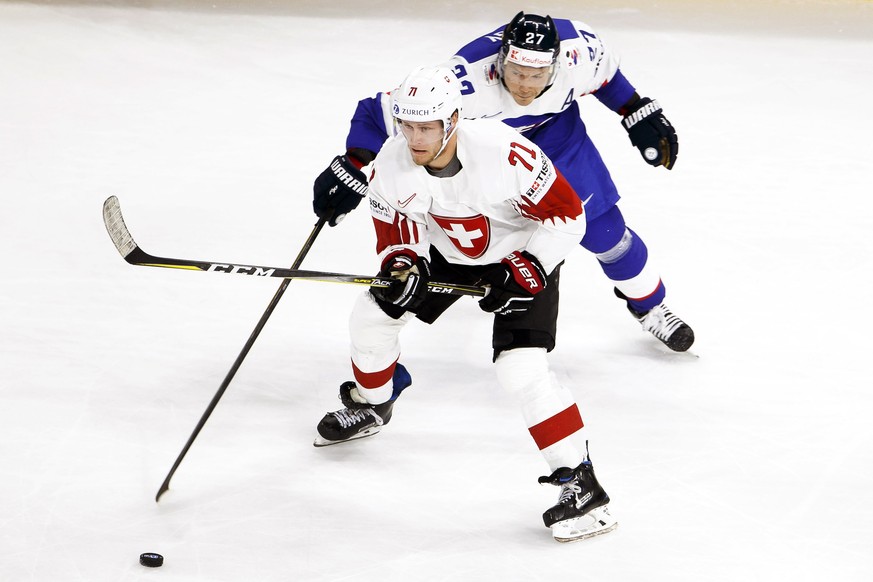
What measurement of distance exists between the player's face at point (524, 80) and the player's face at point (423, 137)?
61 cm

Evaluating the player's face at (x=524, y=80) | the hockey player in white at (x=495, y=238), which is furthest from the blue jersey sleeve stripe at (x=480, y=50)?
the hockey player in white at (x=495, y=238)

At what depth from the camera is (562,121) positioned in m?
3.20

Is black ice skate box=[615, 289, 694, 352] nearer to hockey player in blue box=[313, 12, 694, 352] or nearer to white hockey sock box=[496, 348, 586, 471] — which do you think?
hockey player in blue box=[313, 12, 694, 352]

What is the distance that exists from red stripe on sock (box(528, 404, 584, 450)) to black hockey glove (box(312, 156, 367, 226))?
808 mm

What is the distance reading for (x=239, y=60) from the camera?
564cm

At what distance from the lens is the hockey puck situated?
2.37 metres

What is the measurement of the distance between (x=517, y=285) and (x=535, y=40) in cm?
71

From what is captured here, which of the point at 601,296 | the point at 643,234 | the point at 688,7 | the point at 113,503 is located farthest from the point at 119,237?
the point at 688,7

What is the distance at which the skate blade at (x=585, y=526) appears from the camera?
252 cm

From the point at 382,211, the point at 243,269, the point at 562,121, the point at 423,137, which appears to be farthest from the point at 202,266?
the point at 562,121

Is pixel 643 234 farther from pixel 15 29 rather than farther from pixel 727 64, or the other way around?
pixel 15 29

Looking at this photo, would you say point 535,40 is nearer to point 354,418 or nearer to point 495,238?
point 495,238

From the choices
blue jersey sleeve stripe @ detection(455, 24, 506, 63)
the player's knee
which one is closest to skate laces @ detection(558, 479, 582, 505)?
the player's knee

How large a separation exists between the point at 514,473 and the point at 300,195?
1.92 metres
